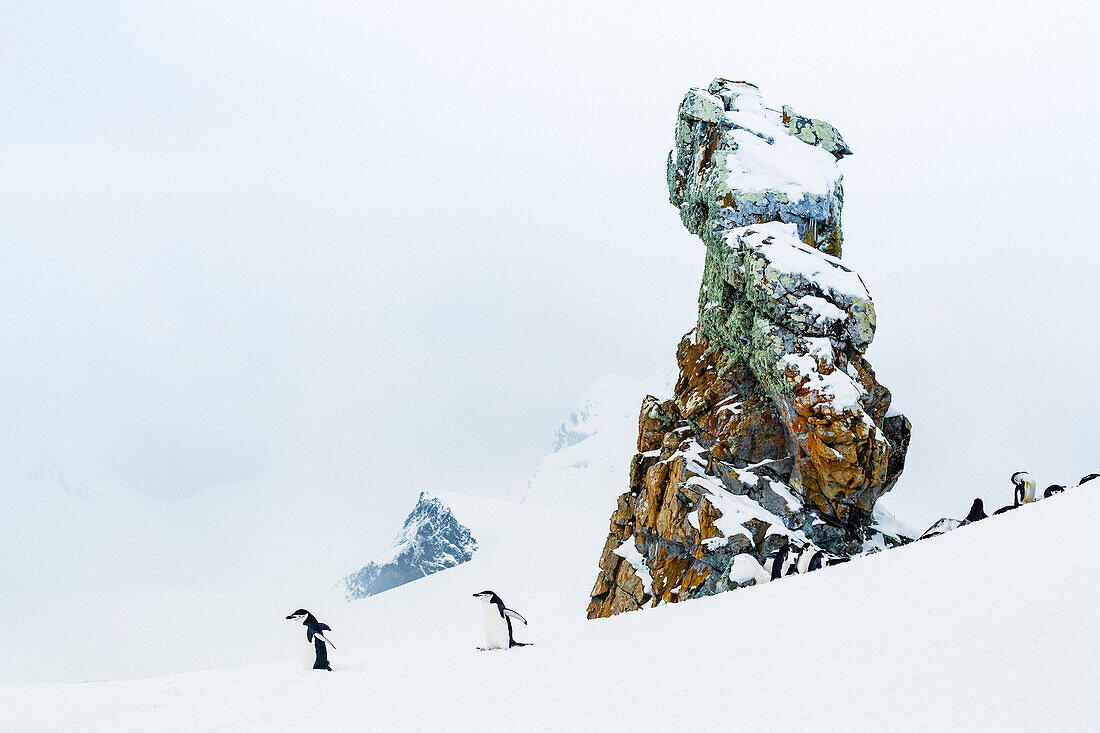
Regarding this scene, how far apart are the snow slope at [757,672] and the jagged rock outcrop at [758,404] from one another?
32.0 ft

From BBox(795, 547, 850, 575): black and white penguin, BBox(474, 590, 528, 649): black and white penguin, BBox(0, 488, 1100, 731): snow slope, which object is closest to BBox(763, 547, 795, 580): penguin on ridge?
BBox(795, 547, 850, 575): black and white penguin

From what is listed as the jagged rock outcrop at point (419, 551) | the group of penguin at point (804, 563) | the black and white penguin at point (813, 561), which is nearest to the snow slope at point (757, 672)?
the group of penguin at point (804, 563)

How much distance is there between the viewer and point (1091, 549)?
8.21m

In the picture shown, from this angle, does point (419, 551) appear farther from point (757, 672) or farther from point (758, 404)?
point (757, 672)

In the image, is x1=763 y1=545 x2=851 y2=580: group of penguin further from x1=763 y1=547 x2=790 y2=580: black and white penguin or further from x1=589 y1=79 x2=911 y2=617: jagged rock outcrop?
x1=589 y1=79 x2=911 y2=617: jagged rock outcrop

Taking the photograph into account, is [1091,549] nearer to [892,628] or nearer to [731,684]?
[892,628]

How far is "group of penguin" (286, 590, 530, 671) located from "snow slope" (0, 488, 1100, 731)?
0.32m

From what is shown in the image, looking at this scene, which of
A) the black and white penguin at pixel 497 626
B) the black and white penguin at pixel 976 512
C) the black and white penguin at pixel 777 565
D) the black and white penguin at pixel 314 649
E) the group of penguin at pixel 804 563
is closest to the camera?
the black and white penguin at pixel 314 649

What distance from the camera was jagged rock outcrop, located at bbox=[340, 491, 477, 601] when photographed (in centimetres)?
6956

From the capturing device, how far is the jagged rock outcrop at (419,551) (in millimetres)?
69562

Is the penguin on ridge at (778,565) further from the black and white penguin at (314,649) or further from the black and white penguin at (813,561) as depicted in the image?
the black and white penguin at (314,649)

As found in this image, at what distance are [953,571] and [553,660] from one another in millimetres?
5645

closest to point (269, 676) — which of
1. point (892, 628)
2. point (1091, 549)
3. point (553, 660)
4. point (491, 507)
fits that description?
point (553, 660)

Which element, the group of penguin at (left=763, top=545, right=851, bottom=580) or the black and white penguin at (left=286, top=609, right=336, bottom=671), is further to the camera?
the group of penguin at (left=763, top=545, right=851, bottom=580)
